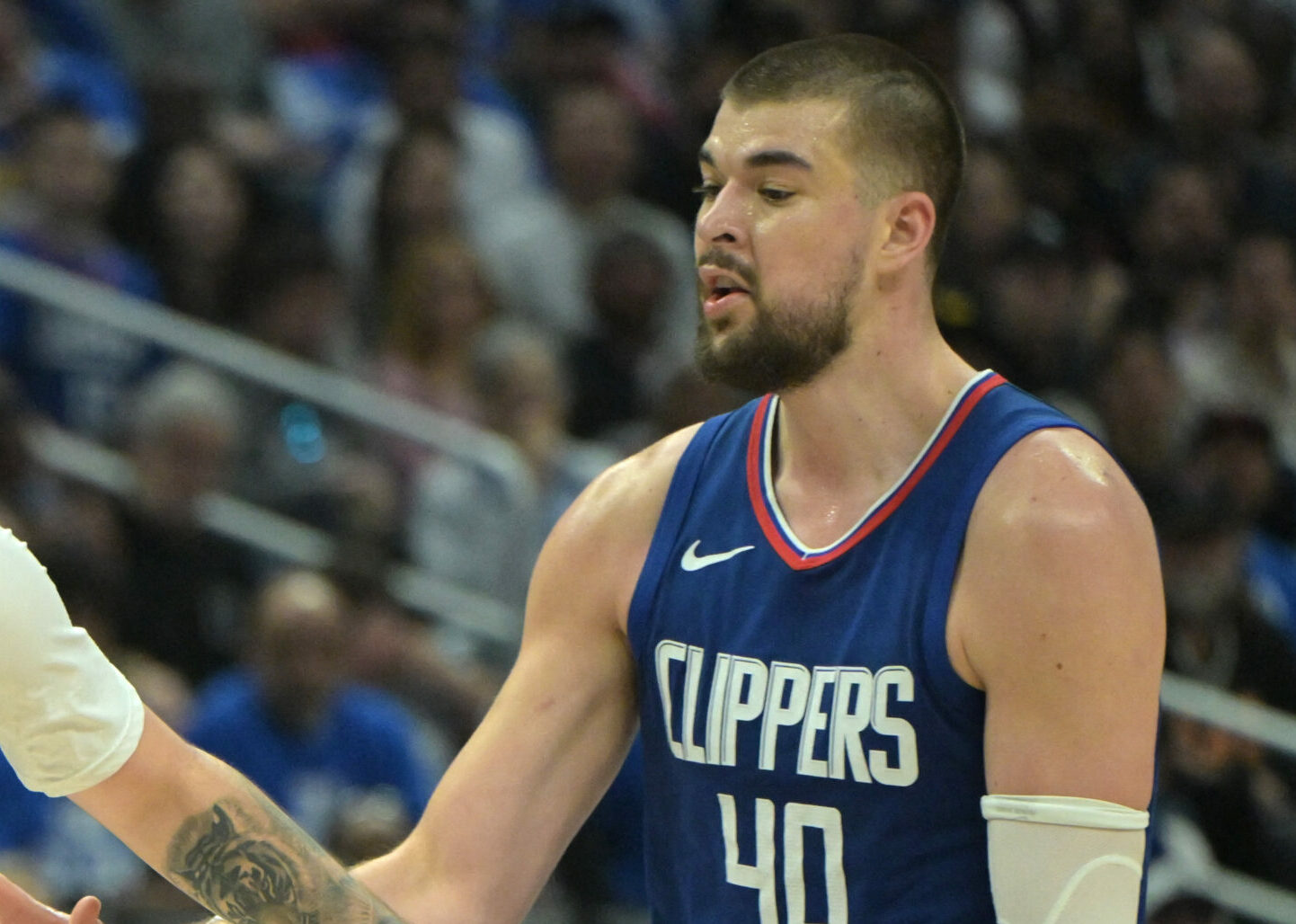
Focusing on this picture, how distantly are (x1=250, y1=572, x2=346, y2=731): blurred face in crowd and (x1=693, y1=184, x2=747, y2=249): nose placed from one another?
2632 millimetres

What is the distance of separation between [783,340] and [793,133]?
0.91 ft

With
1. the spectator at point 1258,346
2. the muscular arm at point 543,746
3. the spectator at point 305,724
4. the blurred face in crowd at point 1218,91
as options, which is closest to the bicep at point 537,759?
the muscular arm at point 543,746

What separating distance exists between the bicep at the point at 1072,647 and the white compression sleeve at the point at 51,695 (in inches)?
40.2

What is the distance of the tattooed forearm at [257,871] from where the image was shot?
2.29 m

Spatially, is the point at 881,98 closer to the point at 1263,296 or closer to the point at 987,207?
the point at 987,207

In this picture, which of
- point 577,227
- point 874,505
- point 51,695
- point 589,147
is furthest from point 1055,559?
point 589,147

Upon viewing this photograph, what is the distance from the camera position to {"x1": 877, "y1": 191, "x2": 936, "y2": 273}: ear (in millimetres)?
2586

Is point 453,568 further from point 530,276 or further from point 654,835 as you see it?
point 654,835

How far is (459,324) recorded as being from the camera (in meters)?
5.99

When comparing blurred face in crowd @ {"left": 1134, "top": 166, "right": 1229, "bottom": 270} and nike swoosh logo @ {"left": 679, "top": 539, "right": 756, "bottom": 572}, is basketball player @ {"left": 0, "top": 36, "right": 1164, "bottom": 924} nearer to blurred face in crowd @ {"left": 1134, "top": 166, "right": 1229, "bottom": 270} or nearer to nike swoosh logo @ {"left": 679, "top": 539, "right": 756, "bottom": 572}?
nike swoosh logo @ {"left": 679, "top": 539, "right": 756, "bottom": 572}

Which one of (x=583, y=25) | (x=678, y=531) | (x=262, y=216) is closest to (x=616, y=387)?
(x=262, y=216)

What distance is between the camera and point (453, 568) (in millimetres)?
5668

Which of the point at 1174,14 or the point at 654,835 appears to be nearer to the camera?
the point at 654,835

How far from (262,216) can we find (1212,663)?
10.7ft
